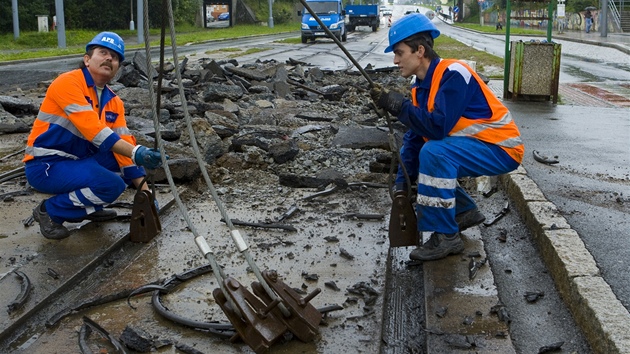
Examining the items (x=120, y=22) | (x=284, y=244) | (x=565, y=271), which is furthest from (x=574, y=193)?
(x=120, y=22)

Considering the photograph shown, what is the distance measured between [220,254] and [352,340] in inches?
61.0

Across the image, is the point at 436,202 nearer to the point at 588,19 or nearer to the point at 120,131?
the point at 120,131

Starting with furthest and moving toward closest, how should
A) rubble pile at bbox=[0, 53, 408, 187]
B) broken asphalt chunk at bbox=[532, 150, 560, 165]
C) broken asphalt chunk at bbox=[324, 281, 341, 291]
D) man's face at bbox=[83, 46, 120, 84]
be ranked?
broken asphalt chunk at bbox=[532, 150, 560, 165], rubble pile at bbox=[0, 53, 408, 187], man's face at bbox=[83, 46, 120, 84], broken asphalt chunk at bbox=[324, 281, 341, 291]

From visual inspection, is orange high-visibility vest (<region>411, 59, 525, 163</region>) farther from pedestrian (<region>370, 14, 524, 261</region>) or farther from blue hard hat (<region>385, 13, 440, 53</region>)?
blue hard hat (<region>385, 13, 440, 53</region>)

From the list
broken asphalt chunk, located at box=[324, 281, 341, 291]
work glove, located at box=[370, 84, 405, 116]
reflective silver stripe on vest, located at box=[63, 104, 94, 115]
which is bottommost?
broken asphalt chunk, located at box=[324, 281, 341, 291]

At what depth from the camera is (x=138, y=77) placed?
42.5 ft

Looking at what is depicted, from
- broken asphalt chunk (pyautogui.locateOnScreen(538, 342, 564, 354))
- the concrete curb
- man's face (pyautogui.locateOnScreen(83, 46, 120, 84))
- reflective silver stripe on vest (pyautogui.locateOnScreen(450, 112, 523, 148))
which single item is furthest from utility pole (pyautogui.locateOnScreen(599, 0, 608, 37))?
broken asphalt chunk (pyautogui.locateOnScreen(538, 342, 564, 354))

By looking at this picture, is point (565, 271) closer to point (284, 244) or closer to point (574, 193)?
point (284, 244)

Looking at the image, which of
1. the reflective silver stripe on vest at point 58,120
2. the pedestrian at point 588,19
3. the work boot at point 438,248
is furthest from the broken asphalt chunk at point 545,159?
the pedestrian at point 588,19

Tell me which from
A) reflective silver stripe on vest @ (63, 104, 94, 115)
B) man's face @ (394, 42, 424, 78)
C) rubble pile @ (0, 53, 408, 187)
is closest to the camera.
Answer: man's face @ (394, 42, 424, 78)

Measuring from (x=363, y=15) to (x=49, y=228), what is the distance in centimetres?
6113

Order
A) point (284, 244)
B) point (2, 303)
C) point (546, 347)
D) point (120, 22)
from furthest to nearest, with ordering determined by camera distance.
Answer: point (120, 22) → point (284, 244) → point (2, 303) → point (546, 347)

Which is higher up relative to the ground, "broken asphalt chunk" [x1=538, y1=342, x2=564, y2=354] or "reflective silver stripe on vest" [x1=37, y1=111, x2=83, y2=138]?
"reflective silver stripe on vest" [x1=37, y1=111, x2=83, y2=138]

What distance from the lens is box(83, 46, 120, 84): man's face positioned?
16.0ft
